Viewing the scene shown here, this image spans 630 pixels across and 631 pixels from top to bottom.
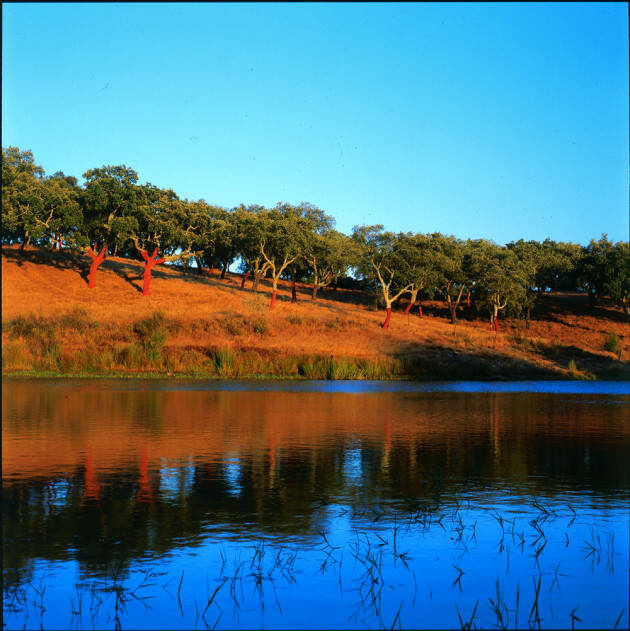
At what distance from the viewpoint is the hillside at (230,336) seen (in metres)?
47.5

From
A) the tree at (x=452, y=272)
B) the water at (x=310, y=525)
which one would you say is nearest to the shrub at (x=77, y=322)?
the water at (x=310, y=525)

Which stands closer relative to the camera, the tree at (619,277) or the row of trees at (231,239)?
the row of trees at (231,239)

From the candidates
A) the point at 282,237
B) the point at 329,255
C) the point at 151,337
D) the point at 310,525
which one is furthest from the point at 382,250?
the point at 310,525

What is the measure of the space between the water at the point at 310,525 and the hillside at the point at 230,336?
913 inches

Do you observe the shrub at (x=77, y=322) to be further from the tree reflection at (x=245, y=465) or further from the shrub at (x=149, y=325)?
the tree reflection at (x=245, y=465)

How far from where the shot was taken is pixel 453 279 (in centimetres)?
9038

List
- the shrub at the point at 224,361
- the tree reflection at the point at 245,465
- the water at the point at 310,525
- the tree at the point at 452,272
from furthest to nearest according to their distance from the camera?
the tree at the point at 452,272 < the shrub at the point at 224,361 < the tree reflection at the point at 245,465 < the water at the point at 310,525

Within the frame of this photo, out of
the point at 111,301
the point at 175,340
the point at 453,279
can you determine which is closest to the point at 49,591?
the point at 175,340

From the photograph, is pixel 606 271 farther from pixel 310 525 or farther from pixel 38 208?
pixel 310 525

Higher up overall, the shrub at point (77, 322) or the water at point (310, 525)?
→ the shrub at point (77, 322)

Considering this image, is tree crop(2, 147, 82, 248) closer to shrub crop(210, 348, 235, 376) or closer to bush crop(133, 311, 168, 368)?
bush crop(133, 311, 168, 368)

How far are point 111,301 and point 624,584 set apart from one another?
68.7 m

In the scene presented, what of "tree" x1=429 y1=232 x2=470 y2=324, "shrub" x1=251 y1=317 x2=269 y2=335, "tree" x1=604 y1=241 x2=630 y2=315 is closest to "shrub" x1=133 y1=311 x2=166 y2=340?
"shrub" x1=251 y1=317 x2=269 y2=335

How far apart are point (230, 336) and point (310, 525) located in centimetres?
4653
